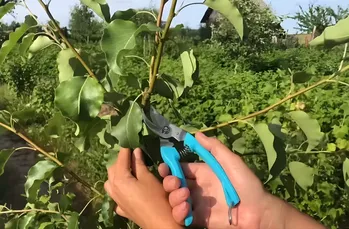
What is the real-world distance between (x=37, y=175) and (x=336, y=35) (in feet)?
2.31

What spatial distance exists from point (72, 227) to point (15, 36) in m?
0.45

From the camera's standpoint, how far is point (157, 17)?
113cm

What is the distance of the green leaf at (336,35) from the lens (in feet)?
3.43

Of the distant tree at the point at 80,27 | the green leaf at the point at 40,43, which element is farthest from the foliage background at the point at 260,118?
the distant tree at the point at 80,27

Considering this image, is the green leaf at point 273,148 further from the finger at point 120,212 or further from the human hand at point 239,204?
the finger at point 120,212

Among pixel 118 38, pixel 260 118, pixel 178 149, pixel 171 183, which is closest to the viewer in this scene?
pixel 118 38

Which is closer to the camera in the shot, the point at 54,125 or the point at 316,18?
the point at 54,125

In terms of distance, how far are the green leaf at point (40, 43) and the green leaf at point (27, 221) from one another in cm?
42

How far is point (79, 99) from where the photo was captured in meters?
1.05

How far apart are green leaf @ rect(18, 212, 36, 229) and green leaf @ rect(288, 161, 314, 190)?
661 millimetres

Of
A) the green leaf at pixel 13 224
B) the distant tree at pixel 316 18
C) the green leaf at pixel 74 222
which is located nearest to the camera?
the green leaf at pixel 74 222

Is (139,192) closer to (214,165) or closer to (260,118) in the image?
(214,165)

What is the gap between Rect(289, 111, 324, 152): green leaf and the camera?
126 centimetres

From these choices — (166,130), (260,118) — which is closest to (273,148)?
(166,130)
